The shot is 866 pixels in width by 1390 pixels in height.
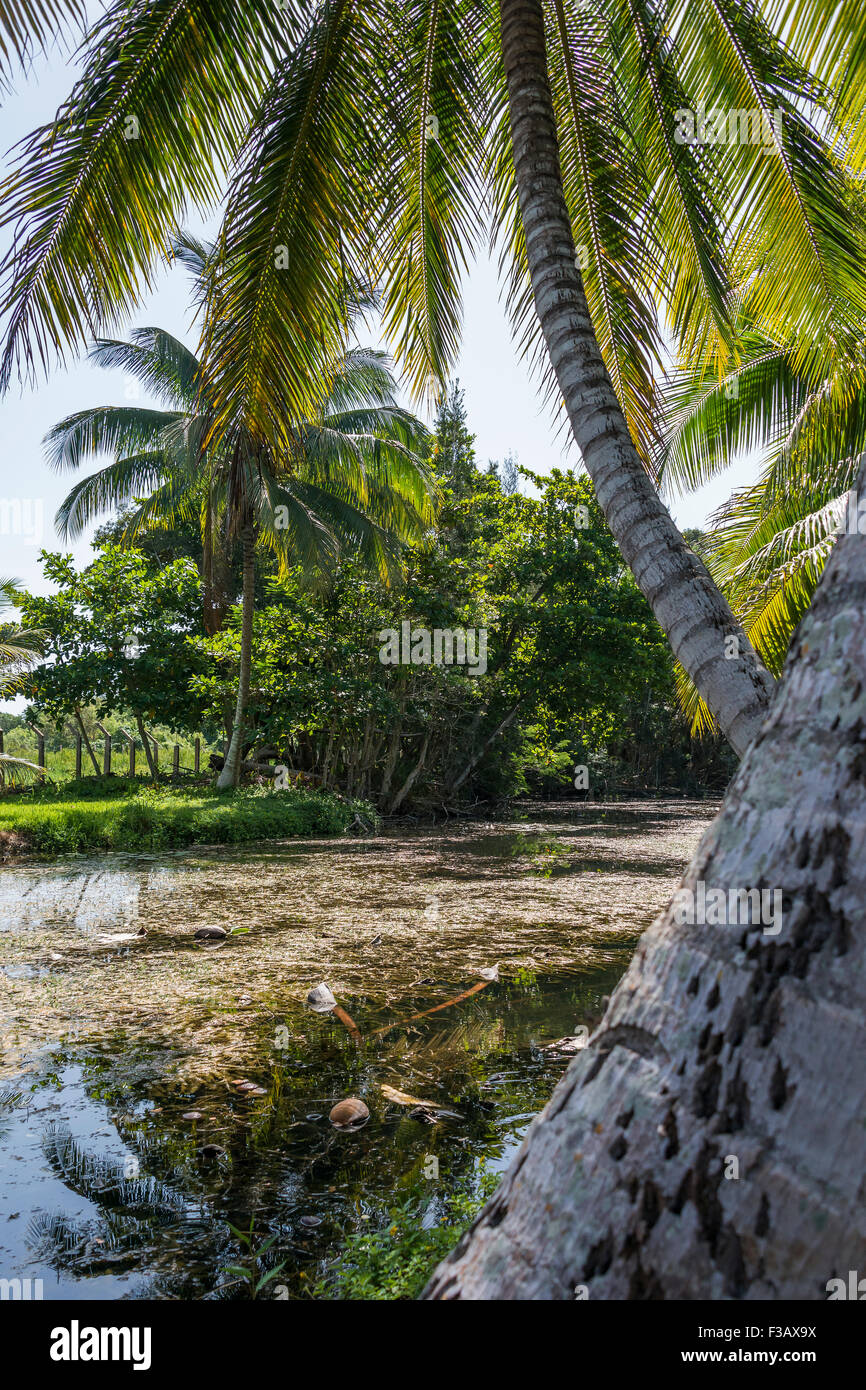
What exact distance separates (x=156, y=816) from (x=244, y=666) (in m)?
3.13

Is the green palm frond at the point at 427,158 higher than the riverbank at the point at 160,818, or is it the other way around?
the green palm frond at the point at 427,158

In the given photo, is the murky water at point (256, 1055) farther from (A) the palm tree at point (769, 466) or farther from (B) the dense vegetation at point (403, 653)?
(B) the dense vegetation at point (403, 653)

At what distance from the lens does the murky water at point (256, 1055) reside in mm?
2453

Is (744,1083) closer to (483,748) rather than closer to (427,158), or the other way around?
(427,158)

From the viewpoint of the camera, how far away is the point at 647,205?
4.91m

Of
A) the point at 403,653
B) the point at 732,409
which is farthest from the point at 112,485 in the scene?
the point at 732,409

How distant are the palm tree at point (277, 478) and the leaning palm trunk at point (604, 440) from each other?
10.2 m

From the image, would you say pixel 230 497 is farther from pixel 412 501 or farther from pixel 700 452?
pixel 700 452

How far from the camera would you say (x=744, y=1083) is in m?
0.95

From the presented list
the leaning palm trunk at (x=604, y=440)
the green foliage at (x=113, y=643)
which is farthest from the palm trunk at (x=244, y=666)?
the leaning palm trunk at (x=604, y=440)

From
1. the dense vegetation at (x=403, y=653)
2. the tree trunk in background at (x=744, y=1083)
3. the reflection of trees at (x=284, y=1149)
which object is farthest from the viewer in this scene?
the dense vegetation at (x=403, y=653)
